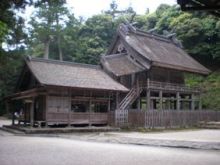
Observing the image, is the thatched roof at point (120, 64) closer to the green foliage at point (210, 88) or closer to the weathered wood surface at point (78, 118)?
the weathered wood surface at point (78, 118)

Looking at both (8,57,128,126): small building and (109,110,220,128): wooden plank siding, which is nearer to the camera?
(8,57,128,126): small building

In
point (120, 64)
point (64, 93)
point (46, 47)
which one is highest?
point (46, 47)

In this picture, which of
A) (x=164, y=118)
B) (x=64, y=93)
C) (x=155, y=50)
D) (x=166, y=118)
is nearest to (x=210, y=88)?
(x=155, y=50)

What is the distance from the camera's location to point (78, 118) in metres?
27.7

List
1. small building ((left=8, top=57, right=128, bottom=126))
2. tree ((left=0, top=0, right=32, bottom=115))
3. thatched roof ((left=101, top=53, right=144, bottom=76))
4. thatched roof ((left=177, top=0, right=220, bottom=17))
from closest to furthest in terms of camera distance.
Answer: thatched roof ((left=177, top=0, right=220, bottom=17))
tree ((left=0, top=0, right=32, bottom=115))
small building ((left=8, top=57, right=128, bottom=126))
thatched roof ((left=101, top=53, right=144, bottom=76))

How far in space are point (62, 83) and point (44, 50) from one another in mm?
35307

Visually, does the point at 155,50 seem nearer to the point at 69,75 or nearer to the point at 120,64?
the point at 120,64

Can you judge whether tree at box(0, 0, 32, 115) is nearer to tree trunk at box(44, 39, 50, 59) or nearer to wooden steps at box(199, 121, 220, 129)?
tree trunk at box(44, 39, 50, 59)

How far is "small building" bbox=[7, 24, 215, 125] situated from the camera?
26.9m

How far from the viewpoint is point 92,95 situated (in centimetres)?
2936

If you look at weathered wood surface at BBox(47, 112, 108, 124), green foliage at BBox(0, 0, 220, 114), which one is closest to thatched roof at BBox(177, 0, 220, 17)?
weathered wood surface at BBox(47, 112, 108, 124)

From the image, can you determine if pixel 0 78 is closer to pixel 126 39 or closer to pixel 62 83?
pixel 126 39

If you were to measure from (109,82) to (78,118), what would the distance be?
4.88m

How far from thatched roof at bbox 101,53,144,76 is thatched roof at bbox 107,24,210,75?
1066mm
